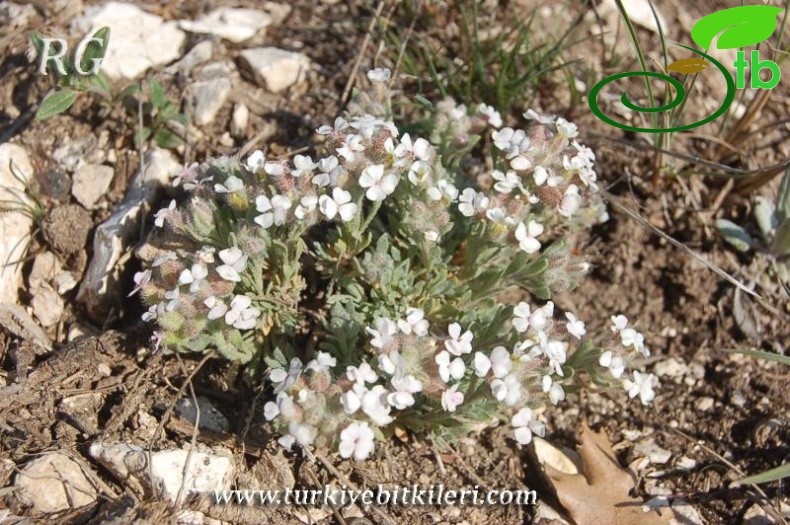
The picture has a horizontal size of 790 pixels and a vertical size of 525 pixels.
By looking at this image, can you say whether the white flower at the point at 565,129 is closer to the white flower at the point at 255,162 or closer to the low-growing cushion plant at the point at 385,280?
the low-growing cushion plant at the point at 385,280

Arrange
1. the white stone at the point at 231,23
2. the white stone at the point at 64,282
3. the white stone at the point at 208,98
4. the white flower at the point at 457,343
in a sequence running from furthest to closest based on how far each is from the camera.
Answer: the white stone at the point at 231,23, the white stone at the point at 208,98, the white stone at the point at 64,282, the white flower at the point at 457,343

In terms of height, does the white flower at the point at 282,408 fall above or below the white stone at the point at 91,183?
above

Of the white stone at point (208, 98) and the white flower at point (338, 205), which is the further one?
the white stone at point (208, 98)

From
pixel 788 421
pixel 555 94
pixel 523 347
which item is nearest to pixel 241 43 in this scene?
pixel 555 94

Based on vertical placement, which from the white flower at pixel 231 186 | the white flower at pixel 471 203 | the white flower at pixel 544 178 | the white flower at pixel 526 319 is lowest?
the white flower at pixel 526 319

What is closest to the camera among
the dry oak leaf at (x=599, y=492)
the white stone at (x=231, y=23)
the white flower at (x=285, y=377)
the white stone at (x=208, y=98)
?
the white flower at (x=285, y=377)

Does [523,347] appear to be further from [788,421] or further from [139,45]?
[139,45]

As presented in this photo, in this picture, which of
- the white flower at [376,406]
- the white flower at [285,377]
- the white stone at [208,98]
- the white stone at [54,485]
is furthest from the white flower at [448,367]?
the white stone at [208,98]
